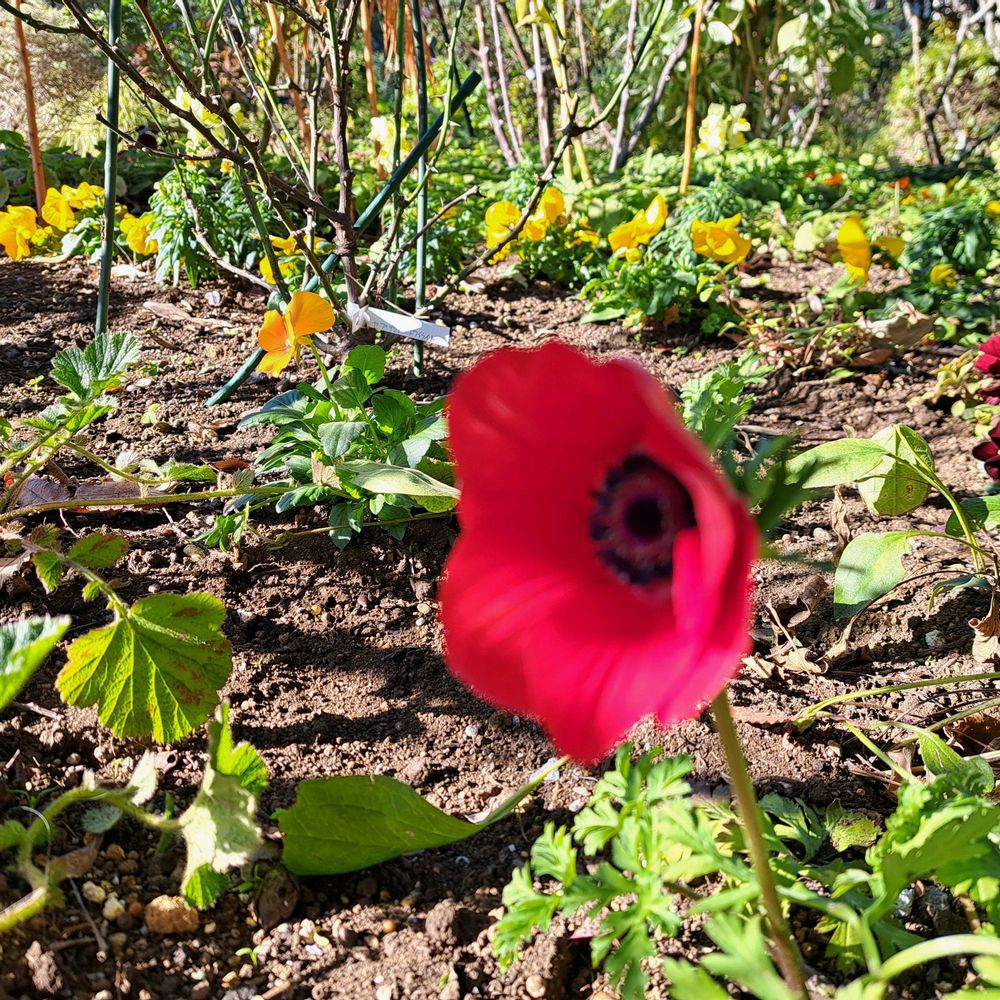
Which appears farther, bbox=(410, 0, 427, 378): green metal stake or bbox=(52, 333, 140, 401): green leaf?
bbox=(410, 0, 427, 378): green metal stake

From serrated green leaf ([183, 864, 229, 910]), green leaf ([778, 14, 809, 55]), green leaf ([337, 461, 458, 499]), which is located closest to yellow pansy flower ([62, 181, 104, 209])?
green leaf ([337, 461, 458, 499])

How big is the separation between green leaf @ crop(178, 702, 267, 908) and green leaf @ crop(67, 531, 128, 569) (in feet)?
1.86

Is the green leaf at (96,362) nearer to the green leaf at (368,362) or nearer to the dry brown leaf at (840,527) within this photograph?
the green leaf at (368,362)

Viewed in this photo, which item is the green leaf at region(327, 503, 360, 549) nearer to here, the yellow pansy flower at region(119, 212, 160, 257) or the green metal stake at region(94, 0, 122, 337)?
the green metal stake at region(94, 0, 122, 337)

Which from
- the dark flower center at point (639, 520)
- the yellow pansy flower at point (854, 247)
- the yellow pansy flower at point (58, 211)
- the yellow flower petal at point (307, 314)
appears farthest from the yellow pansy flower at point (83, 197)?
the dark flower center at point (639, 520)

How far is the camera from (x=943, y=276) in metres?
3.34

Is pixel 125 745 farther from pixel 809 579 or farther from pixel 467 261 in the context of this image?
pixel 467 261

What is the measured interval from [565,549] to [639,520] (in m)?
0.06

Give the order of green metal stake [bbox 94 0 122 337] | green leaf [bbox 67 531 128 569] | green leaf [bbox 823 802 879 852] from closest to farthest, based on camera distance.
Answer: green leaf [bbox 823 802 879 852]
green leaf [bbox 67 531 128 569]
green metal stake [bbox 94 0 122 337]

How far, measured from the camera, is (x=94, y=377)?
159 cm

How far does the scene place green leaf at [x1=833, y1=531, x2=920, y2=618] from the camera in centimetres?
151

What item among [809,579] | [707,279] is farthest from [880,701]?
[707,279]

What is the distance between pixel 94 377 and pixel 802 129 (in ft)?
28.0

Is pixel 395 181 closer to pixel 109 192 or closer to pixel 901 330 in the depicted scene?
pixel 109 192
